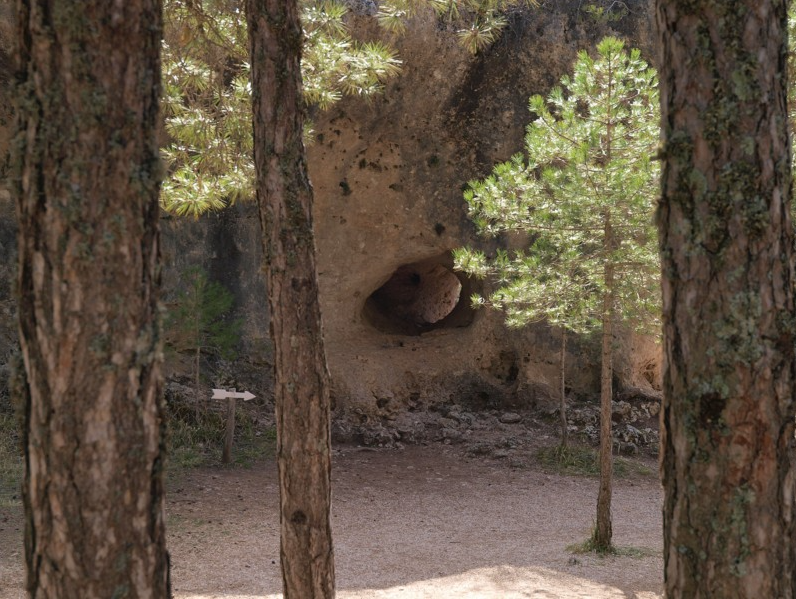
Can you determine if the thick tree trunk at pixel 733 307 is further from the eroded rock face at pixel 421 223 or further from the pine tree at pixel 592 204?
the eroded rock face at pixel 421 223

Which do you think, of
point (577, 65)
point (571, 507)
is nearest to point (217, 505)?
point (571, 507)

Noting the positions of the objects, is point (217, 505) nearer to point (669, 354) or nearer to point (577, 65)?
point (577, 65)

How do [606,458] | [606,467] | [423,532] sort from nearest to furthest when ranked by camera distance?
[606,467], [606,458], [423,532]

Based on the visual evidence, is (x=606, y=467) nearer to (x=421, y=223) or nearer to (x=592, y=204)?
(x=592, y=204)

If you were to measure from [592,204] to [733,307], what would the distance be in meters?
5.28

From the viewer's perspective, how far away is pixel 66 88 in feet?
8.33

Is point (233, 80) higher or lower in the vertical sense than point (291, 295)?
higher

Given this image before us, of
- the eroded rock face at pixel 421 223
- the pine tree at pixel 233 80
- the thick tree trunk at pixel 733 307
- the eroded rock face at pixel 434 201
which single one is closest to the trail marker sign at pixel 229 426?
the eroded rock face at pixel 421 223

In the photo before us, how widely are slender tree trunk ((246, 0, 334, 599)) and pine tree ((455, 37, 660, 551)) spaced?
10.9 ft

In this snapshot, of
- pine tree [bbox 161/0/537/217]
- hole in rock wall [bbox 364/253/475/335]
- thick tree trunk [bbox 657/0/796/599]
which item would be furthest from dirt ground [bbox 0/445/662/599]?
hole in rock wall [bbox 364/253/475/335]

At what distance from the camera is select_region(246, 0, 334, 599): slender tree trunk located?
499 cm

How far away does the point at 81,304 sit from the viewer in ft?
8.28

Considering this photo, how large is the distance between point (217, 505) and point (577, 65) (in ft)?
21.8

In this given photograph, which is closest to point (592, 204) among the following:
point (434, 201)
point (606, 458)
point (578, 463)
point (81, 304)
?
point (606, 458)
